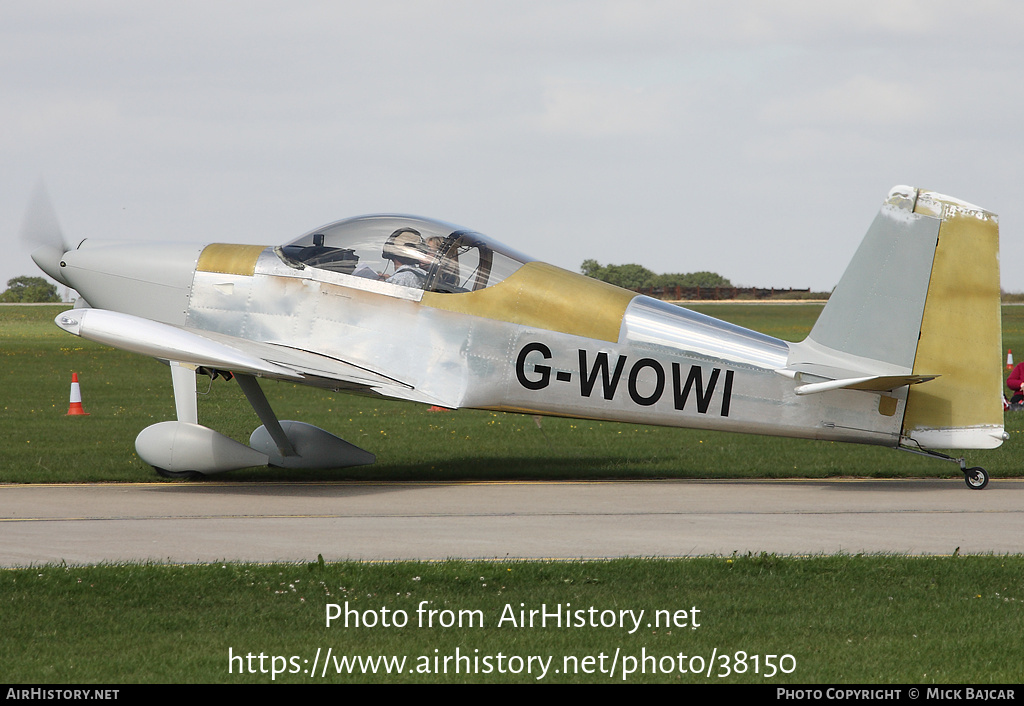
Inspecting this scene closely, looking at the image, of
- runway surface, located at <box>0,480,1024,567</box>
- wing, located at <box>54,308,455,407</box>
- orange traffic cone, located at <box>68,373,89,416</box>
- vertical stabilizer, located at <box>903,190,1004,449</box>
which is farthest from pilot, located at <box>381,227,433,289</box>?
orange traffic cone, located at <box>68,373,89,416</box>

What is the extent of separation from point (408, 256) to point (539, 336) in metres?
1.59

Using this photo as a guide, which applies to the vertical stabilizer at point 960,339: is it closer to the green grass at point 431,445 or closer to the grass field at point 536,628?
the green grass at point 431,445

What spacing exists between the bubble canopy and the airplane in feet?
0.05

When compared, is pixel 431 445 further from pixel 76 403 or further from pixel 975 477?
pixel 76 403

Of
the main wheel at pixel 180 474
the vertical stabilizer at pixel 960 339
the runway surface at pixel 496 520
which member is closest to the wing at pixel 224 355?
the runway surface at pixel 496 520

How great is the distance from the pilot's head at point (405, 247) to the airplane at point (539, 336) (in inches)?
0.6

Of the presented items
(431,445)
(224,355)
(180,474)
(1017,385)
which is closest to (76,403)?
(431,445)

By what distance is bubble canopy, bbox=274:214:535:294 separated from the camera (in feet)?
34.1

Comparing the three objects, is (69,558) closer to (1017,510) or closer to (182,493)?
(182,493)

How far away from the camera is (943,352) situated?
31.5 feet

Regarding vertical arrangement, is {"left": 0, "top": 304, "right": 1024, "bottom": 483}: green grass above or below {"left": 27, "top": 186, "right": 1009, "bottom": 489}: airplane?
below

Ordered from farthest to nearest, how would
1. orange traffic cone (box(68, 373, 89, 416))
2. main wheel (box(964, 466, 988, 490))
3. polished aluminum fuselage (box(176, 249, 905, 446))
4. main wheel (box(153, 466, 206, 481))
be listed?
orange traffic cone (box(68, 373, 89, 416)) < main wheel (box(153, 466, 206, 481)) < main wheel (box(964, 466, 988, 490)) < polished aluminum fuselage (box(176, 249, 905, 446))

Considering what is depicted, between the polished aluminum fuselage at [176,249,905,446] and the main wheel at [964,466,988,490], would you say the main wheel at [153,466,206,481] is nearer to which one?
the polished aluminum fuselage at [176,249,905,446]

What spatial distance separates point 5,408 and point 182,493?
10.0m
